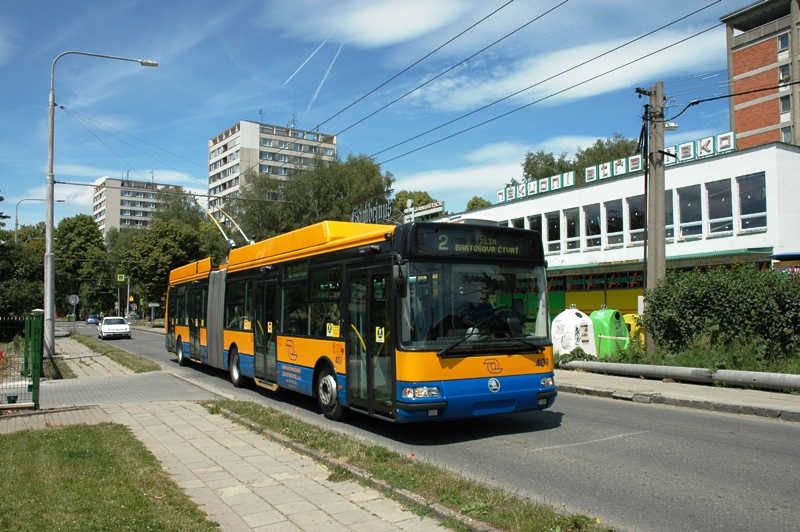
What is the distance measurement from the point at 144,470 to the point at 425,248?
4.03m

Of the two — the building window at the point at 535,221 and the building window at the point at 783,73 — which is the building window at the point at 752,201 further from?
the building window at the point at 783,73

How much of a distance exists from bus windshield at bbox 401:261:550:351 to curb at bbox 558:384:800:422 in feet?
12.6

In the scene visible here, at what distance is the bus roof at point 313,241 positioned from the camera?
30.6 ft

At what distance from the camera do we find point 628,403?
38.7ft

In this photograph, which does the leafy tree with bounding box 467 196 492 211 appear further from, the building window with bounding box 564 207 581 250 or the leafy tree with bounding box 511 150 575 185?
the building window with bounding box 564 207 581 250

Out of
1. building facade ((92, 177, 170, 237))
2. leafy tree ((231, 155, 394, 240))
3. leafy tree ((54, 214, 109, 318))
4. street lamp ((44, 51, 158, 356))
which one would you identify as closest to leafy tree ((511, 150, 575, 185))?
leafy tree ((231, 155, 394, 240))

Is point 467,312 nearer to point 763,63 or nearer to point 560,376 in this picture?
point 560,376

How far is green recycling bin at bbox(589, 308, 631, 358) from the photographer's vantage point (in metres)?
17.8

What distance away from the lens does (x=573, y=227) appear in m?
34.5

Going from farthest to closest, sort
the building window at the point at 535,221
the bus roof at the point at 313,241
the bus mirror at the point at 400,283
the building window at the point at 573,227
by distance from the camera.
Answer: the building window at the point at 535,221, the building window at the point at 573,227, the bus roof at the point at 313,241, the bus mirror at the point at 400,283

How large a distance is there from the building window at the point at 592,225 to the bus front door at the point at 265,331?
75.9 ft

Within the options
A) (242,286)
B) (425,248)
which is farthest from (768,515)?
(242,286)

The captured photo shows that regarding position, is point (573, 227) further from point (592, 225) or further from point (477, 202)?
point (477, 202)

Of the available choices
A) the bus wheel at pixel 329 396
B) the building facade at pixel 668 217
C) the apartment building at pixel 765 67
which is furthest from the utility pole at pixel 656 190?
the apartment building at pixel 765 67
